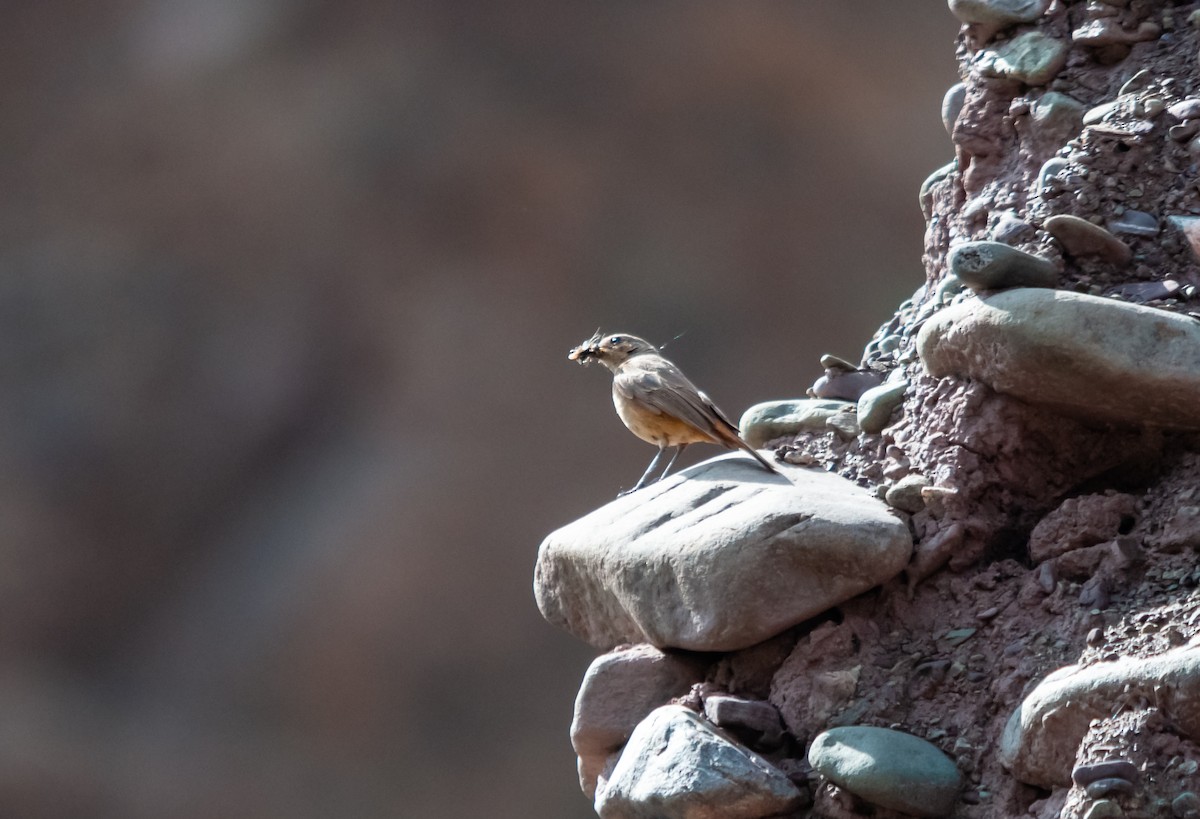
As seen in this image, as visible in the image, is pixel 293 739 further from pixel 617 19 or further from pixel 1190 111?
pixel 1190 111

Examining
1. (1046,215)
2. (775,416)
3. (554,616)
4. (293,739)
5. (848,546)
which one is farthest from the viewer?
(293,739)

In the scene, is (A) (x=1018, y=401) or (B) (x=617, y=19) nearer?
(A) (x=1018, y=401)

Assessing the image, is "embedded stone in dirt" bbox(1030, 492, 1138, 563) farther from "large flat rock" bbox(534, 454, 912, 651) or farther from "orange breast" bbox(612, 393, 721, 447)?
"orange breast" bbox(612, 393, 721, 447)

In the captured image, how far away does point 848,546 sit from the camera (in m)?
3.07

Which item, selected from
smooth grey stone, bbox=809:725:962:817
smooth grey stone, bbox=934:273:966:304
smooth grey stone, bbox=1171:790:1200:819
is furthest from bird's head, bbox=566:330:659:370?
smooth grey stone, bbox=1171:790:1200:819

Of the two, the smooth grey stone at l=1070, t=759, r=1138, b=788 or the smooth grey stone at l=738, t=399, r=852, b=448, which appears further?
the smooth grey stone at l=738, t=399, r=852, b=448

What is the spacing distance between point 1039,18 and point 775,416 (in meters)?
1.16

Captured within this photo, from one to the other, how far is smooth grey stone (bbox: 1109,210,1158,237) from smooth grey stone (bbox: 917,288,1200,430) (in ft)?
1.25

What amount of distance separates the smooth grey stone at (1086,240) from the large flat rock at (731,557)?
2.23 ft

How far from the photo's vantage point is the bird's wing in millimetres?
4023

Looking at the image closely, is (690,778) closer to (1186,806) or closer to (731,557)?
(731,557)

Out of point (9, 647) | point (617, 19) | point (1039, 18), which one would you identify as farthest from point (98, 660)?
point (1039, 18)

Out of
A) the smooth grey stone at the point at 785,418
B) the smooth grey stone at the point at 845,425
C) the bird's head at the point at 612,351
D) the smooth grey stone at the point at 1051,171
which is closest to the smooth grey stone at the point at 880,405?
the smooth grey stone at the point at 845,425

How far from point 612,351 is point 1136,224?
1.66m
